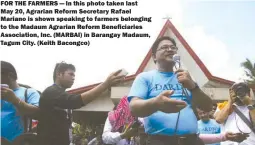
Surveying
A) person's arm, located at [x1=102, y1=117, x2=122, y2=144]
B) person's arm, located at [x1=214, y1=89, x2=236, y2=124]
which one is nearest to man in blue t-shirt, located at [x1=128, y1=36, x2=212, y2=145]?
person's arm, located at [x1=214, y1=89, x2=236, y2=124]

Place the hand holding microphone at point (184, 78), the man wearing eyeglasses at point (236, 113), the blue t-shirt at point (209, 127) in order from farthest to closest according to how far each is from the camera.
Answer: the blue t-shirt at point (209, 127) < the man wearing eyeglasses at point (236, 113) < the hand holding microphone at point (184, 78)

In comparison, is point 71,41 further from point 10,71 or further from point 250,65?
point 250,65

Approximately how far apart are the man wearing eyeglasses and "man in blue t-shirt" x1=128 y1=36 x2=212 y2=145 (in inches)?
57.7

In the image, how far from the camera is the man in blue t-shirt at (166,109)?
7.66ft

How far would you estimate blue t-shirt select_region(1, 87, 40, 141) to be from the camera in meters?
3.18

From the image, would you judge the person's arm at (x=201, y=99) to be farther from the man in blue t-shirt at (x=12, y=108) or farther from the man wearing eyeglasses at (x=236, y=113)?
the man wearing eyeglasses at (x=236, y=113)

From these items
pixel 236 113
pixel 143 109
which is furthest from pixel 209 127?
pixel 143 109

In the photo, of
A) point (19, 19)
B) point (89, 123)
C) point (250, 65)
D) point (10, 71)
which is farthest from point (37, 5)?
point (250, 65)

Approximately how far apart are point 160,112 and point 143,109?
230 millimetres

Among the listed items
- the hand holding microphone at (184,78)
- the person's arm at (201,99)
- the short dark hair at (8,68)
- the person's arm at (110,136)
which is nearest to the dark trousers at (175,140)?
the person's arm at (201,99)

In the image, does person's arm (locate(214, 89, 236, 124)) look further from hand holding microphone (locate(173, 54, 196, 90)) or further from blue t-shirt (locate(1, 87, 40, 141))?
blue t-shirt (locate(1, 87, 40, 141))

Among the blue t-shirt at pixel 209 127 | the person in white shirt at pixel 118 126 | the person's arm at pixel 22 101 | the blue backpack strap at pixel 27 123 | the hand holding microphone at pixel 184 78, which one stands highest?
the hand holding microphone at pixel 184 78

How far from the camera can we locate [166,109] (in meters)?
2.21

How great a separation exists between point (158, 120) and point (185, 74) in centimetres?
40
